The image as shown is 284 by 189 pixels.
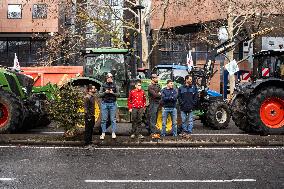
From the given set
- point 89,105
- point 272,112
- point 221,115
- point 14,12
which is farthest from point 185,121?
point 14,12

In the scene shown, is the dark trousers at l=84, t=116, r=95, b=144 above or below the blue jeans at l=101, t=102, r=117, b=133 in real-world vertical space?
below

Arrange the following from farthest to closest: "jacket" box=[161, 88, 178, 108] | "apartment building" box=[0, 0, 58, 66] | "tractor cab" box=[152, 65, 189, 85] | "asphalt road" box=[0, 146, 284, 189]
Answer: "apartment building" box=[0, 0, 58, 66]
"tractor cab" box=[152, 65, 189, 85]
"jacket" box=[161, 88, 178, 108]
"asphalt road" box=[0, 146, 284, 189]

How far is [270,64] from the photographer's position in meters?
15.1

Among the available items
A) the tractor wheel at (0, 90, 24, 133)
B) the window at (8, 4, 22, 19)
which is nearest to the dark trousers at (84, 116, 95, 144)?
the tractor wheel at (0, 90, 24, 133)

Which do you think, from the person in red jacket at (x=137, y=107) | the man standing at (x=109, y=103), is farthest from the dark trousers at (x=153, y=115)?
the man standing at (x=109, y=103)

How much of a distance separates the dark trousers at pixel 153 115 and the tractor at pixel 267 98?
2663 millimetres

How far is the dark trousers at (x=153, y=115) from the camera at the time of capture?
46.6ft

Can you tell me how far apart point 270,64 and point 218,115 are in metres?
3.03

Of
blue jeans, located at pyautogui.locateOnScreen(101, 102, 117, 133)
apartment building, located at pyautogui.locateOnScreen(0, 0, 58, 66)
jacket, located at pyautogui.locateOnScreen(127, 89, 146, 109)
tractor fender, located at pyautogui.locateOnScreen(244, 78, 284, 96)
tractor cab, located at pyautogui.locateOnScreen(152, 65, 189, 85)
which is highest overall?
apartment building, located at pyautogui.locateOnScreen(0, 0, 58, 66)

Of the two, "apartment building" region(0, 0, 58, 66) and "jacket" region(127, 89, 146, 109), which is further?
"apartment building" region(0, 0, 58, 66)

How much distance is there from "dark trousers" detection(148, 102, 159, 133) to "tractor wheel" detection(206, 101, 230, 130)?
136 inches

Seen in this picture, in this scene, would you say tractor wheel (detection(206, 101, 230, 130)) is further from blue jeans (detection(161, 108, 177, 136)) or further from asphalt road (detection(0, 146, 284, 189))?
asphalt road (detection(0, 146, 284, 189))

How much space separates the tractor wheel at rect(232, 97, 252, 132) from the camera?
15643 mm

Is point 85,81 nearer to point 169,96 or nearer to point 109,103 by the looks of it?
point 109,103
